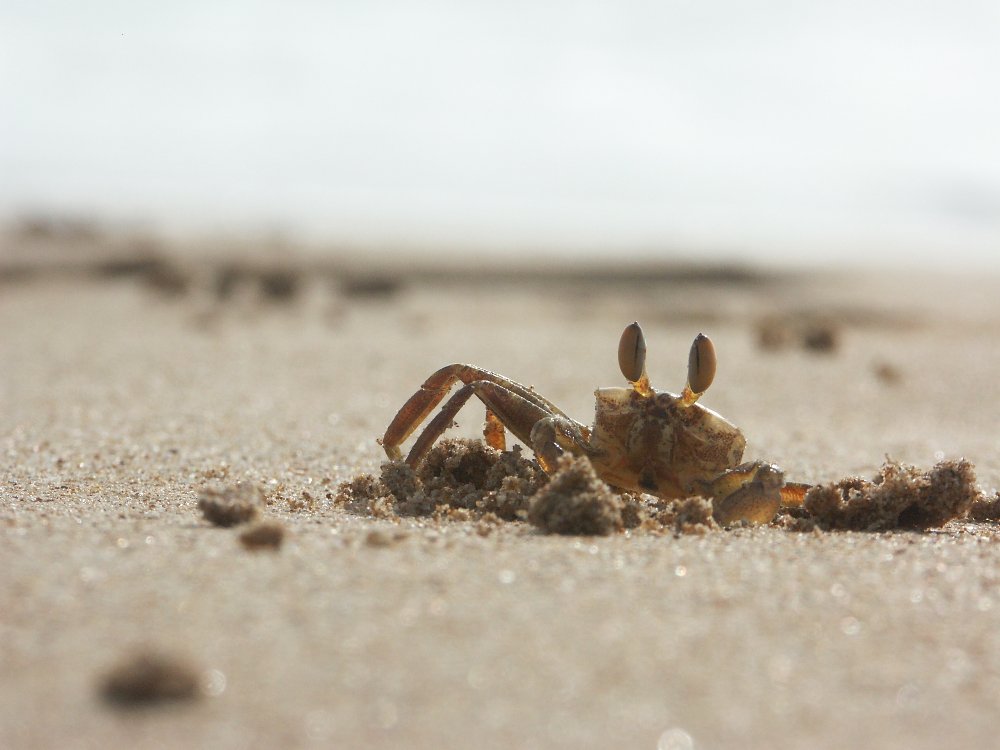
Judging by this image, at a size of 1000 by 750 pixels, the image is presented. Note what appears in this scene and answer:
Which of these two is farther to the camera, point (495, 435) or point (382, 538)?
point (495, 435)

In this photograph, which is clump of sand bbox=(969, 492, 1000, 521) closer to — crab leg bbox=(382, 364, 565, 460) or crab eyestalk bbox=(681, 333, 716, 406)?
crab eyestalk bbox=(681, 333, 716, 406)

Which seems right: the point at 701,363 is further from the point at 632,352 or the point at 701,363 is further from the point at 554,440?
the point at 554,440

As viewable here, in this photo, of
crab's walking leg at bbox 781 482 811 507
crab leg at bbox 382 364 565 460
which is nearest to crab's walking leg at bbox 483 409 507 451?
crab leg at bbox 382 364 565 460

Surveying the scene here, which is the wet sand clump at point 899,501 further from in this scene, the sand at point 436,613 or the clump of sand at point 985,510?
the clump of sand at point 985,510

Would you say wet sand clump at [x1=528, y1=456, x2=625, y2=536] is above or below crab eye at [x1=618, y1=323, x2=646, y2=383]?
below

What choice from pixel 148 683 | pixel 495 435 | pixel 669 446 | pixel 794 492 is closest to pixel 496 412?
pixel 495 435
